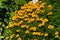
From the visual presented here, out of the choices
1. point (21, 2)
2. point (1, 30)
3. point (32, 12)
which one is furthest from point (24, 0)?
point (1, 30)

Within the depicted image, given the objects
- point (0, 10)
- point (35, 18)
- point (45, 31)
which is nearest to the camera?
point (45, 31)

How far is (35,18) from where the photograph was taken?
6145 millimetres

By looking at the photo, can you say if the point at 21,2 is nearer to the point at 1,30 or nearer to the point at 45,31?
the point at 1,30

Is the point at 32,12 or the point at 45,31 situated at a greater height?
the point at 32,12

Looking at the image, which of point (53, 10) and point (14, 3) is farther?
point (14, 3)

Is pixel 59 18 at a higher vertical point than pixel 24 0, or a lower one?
lower

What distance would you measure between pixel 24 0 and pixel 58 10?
120 cm

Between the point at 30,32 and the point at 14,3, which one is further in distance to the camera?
the point at 14,3

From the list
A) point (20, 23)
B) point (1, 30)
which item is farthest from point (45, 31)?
point (1, 30)

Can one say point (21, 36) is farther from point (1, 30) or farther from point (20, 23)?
point (1, 30)

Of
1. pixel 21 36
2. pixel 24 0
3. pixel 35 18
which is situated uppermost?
pixel 24 0

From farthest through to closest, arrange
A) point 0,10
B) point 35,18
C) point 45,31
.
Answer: point 0,10, point 35,18, point 45,31

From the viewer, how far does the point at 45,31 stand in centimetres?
575

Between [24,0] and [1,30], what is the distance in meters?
1.13
